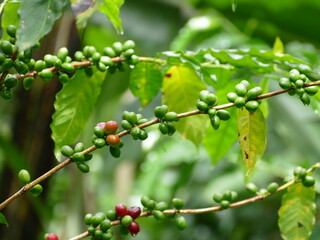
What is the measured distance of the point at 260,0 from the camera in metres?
1.63

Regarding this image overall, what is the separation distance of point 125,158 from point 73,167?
0.22 meters

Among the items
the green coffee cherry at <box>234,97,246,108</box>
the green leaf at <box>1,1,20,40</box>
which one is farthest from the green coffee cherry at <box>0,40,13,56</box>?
the green coffee cherry at <box>234,97,246,108</box>

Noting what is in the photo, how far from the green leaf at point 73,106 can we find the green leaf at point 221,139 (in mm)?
157

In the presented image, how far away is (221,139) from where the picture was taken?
0.67 meters

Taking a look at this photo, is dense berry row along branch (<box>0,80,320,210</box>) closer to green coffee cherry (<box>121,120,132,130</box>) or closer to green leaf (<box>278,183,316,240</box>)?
Answer: green coffee cherry (<box>121,120,132,130</box>)

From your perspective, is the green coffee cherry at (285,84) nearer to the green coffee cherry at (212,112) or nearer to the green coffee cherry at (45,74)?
the green coffee cherry at (212,112)

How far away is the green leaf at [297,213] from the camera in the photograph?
0.60 m

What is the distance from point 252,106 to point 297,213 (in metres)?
0.17

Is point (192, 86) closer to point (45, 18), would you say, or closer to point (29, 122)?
point (45, 18)

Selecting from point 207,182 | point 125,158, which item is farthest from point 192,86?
point 207,182

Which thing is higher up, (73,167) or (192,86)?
(192,86)

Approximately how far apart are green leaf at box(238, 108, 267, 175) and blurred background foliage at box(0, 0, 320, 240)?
0.50m

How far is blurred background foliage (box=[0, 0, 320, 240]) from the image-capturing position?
1.23m

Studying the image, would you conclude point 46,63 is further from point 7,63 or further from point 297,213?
point 297,213
